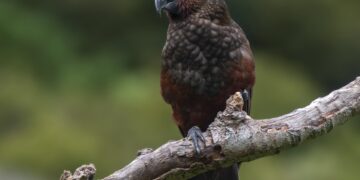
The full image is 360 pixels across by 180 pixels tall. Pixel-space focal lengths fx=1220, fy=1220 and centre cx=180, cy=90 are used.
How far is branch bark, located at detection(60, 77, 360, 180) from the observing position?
14.5 feet

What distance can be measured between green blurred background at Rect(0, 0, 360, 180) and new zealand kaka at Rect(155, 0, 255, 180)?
12.5ft

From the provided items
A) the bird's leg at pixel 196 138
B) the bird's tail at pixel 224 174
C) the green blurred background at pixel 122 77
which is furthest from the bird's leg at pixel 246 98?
the green blurred background at pixel 122 77

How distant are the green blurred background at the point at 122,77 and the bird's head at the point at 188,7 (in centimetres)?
383

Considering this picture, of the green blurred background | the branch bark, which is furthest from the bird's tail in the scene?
the green blurred background

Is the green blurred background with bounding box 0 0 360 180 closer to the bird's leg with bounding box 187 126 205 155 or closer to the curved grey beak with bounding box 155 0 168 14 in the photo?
the curved grey beak with bounding box 155 0 168 14

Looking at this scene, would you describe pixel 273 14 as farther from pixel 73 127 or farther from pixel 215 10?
pixel 215 10

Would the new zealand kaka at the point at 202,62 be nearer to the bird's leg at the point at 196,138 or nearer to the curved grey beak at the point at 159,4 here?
the curved grey beak at the point at 159,4

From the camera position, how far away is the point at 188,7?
507 centimetres

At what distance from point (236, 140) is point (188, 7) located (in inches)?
32.4

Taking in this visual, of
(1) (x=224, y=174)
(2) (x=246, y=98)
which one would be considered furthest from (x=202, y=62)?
(1) (x=224, y=174)

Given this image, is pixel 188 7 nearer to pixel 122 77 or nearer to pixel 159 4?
pixel 159 4

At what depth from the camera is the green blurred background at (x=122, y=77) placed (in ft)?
30.8

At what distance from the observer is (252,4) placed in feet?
40.5

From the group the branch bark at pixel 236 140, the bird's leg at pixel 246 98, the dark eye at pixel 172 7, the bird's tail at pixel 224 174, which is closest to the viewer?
the branch bark at pixel 236 140
